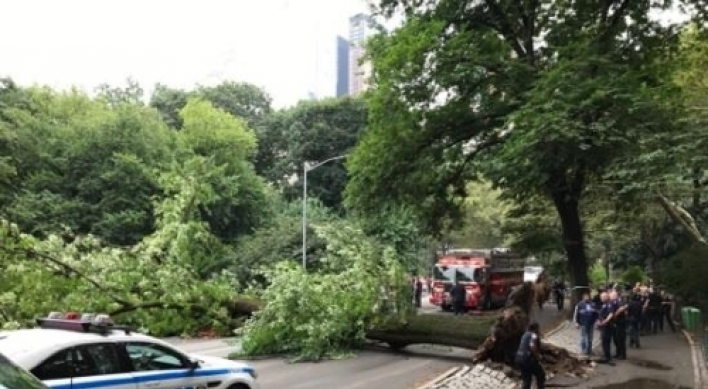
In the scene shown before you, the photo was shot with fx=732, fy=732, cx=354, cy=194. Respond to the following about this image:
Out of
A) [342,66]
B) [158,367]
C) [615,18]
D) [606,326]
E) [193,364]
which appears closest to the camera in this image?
[158,367]

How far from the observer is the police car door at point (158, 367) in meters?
8.32

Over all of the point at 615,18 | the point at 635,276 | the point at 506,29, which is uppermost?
the point at 506,29

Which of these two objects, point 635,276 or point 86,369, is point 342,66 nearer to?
point 635,276

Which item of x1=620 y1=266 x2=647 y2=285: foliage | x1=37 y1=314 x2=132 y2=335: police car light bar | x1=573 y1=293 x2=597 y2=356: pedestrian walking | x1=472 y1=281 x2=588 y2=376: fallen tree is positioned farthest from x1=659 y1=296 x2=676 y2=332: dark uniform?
x1=37 y1=314 x2=132 y2=335: police car light bar

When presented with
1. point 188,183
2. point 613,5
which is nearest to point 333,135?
point 188,183

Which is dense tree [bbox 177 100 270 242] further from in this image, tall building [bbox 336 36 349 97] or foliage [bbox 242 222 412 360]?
tall building [bbox 336 36 349 97]

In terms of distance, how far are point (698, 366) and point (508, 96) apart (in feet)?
31.9

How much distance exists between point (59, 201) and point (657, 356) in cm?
3089

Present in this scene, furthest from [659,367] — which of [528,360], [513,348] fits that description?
[528,360]

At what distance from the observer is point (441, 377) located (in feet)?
47.5

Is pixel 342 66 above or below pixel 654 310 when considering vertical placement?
above

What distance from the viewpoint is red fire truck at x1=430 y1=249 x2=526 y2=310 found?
115 ft

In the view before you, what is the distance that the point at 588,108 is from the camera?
17.6 metres

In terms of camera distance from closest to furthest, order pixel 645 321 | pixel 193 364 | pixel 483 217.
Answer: pixel 193 364 < pixel 645 321 < pixel 483 217
